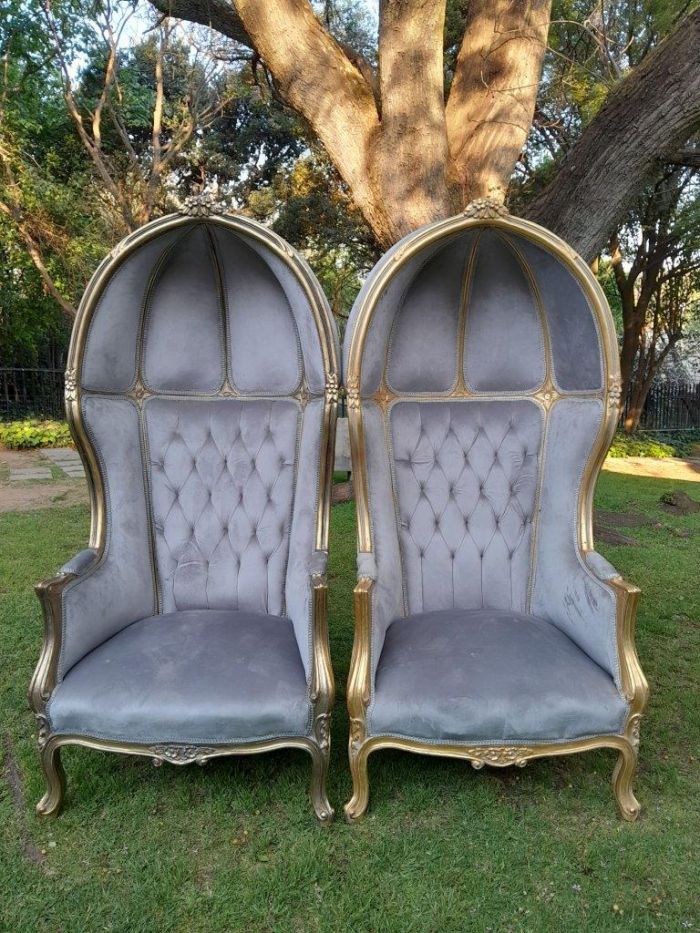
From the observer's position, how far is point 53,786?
1.87 m

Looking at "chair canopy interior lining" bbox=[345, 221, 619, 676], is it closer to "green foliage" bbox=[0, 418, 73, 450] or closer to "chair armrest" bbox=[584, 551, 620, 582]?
"chair armrest" bbox=[584, 551, 620, 582]

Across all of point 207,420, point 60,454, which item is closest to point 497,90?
point 207,420

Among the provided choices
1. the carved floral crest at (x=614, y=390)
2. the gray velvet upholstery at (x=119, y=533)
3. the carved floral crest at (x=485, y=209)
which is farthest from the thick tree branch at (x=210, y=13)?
the carved floral crest at (x=614, y=390)

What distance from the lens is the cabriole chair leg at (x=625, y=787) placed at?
6.05 feet

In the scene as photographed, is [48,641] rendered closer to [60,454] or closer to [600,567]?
[600,567]

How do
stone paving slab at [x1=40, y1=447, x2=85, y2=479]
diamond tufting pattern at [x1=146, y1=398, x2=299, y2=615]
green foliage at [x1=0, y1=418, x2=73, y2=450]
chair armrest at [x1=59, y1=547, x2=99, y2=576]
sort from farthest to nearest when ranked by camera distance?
green foliage at [x1=0, y1=418, x2=73, y2=450]
stone paving slab at [x1=40, y1=447, x2=85, y2=479]
diamond tufting pattern at [x1=146, y1=398, x2=299, y2=615]
chair armrest at [x1=59, y1=547, x2=99, y2=576]

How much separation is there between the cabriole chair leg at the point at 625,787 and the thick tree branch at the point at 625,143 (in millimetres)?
2826

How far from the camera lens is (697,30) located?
9.62 ft

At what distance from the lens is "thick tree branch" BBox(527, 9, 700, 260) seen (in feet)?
9.96

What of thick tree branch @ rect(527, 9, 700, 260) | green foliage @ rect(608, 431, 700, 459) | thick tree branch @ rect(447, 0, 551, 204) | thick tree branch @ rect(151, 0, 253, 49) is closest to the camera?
thick tree branch @ rect(527, 9, 700, 260)

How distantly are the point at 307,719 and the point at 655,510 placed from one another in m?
4.86

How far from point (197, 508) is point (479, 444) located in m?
1.14

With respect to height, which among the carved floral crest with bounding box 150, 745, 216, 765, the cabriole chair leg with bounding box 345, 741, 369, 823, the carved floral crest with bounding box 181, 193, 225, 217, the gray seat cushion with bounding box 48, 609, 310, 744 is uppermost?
the carved floral crest with bounding box 181, 193, 225, 217

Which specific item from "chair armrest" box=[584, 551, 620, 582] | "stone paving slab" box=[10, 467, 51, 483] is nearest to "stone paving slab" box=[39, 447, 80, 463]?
Result: "stone paving slab" box=[10, 467, 51, 483]
